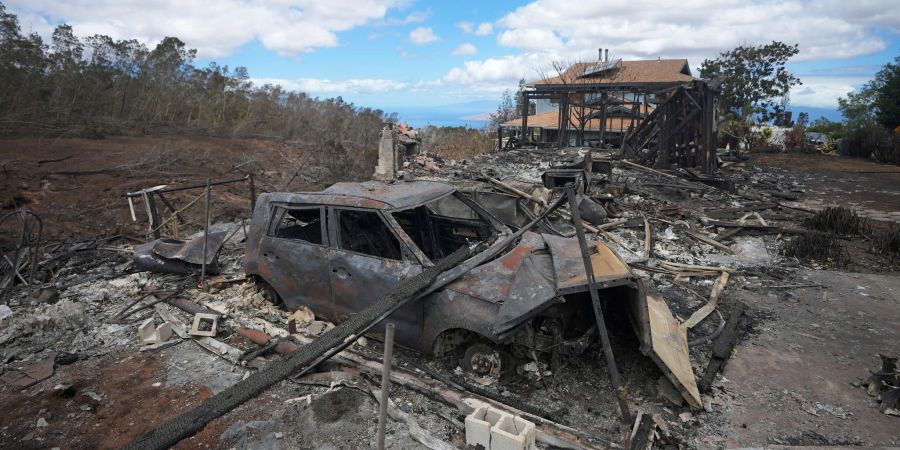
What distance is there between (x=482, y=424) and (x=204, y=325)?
336cm

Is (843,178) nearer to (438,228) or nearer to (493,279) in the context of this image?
(438,228)

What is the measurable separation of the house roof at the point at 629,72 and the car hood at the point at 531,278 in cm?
2258

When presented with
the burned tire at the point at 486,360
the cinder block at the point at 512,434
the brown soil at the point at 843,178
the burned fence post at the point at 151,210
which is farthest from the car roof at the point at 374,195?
the brown soil at the point at 843,178

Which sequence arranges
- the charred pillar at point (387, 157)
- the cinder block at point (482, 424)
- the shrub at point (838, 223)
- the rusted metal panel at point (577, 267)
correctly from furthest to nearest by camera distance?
1. the charred pillar at point (387, 157)
2. the shrub at point (838, 223)
3. the rusted metal panel at point (577, 267)
4. the cinder block at point (482, 424)

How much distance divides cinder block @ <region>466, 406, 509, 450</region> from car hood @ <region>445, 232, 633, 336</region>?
1.82 feet

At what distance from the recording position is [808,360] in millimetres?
4629

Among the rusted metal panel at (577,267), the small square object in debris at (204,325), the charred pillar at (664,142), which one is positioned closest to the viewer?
the rusted metal panel at (577,267)

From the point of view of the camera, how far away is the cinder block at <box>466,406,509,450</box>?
3.09 m

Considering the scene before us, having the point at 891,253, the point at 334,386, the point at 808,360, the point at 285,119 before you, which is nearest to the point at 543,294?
the point at 334,386

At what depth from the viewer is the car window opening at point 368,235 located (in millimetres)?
5344

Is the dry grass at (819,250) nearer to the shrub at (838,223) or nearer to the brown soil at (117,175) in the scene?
the shrub at (838,223)

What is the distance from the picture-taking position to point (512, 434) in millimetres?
2982

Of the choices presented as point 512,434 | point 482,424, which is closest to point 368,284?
point 482,424

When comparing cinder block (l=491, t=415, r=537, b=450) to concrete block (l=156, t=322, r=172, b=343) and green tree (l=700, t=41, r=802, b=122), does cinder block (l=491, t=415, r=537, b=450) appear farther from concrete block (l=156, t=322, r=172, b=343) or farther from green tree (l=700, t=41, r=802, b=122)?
green tree (l=700, t=41, r=802, b=122)
